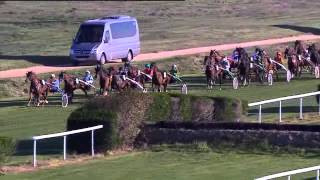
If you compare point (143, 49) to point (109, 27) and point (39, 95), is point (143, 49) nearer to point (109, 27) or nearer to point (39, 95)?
point (109, 27)

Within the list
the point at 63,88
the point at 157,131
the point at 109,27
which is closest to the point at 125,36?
the point at 109,27

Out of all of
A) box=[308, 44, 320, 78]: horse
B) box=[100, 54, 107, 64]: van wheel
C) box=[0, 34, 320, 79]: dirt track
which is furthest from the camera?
box=[100, 54, 107, 64]: van wheel

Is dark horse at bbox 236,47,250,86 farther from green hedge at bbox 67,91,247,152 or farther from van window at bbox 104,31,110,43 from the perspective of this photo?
green hedge at bbox 67,91,247,152

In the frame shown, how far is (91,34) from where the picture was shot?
160ft

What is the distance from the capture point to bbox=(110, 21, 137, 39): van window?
4919 cm

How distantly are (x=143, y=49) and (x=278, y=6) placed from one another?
2368 cm

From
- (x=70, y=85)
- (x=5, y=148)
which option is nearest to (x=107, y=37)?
(x=70, y=85)

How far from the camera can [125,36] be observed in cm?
4994

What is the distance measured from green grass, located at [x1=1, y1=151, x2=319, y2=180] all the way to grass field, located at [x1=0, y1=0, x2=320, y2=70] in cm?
2339

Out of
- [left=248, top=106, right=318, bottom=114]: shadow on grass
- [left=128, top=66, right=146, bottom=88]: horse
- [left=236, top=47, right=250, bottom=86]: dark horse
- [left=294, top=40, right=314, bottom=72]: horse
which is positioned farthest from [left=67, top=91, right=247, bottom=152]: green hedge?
[left=294, top=40, right=314, bottom=72]: horse

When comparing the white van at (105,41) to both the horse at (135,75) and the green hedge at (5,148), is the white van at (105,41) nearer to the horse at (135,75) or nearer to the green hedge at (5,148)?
the horse at (135,75)

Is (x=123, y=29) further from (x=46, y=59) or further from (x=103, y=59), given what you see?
(x=46, y=59)

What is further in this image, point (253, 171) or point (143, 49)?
point (143, 49)

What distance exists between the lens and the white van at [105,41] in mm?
47312
